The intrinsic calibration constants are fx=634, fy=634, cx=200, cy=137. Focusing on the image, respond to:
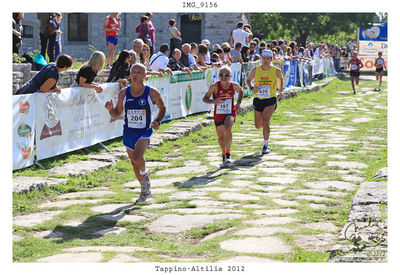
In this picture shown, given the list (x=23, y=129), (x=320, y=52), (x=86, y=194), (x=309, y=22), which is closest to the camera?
(x=86, y=194)

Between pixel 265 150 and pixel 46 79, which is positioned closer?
pixel 46 79

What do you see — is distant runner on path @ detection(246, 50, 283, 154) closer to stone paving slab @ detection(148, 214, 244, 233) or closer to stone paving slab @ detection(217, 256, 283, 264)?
stone paving slab @ detection(148, 214, 244, 233)

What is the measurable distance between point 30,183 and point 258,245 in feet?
11.0

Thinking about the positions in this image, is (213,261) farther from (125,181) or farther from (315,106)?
(315,106)

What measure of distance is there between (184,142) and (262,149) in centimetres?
162

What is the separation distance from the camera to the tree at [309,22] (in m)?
42.2

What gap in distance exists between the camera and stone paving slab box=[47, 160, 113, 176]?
8773 mm

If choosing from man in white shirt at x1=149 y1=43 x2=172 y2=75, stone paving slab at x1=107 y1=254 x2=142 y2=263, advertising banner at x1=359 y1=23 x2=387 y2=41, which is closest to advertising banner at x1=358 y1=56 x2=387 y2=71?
advertising banner at x1=359 y1=23 x2=387 y2=41

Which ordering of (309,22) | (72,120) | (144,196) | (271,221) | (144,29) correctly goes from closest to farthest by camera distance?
(271,221)
(144,196)
(72,120)
(144,29)
(309,22)

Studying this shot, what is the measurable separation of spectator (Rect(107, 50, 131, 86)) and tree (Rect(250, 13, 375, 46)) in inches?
1234

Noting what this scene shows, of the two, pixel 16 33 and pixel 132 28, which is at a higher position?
pixel 132 28

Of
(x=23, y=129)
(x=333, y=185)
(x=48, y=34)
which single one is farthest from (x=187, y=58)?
(x=333, y=185)

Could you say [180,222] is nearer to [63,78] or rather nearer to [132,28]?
[63,78]

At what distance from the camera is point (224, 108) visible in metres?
10.4
